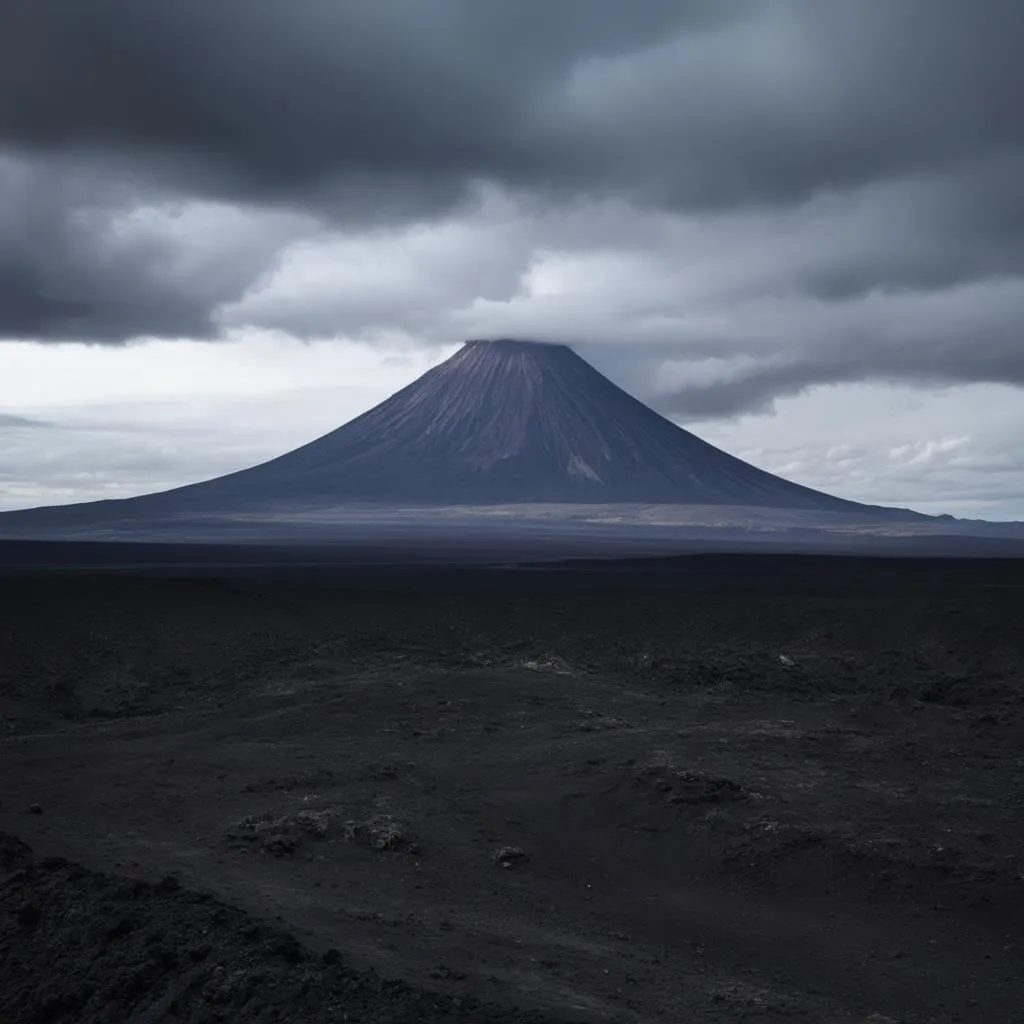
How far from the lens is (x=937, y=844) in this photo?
17109 millimetres

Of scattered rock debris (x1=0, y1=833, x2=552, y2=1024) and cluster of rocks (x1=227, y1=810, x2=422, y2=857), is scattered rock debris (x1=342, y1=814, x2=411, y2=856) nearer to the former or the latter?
cluster of rocks (x1=227, y1=810, x2=422, y2=857)

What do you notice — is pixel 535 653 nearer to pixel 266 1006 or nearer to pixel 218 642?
pixel 218 642

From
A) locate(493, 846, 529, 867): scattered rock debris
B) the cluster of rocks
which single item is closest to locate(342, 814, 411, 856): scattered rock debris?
the cluster of rocks

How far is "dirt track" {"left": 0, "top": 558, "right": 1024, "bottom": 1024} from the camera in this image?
13.5 m

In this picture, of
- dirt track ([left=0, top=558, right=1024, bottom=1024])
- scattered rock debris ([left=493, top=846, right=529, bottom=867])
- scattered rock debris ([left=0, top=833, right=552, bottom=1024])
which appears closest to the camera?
scattered rock debris ([left=0, top=833, right=552, bottom=1024])

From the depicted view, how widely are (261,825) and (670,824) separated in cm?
620

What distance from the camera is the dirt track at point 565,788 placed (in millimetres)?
13516

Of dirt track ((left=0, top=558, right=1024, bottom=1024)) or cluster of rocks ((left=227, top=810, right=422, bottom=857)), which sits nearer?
dirt track ((left=0, top=558, right=1024, bottom=1024))

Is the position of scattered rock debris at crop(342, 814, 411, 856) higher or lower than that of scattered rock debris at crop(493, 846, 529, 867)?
higher

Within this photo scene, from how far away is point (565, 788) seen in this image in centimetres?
2030

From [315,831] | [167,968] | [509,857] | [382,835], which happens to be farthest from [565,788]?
[167,968]

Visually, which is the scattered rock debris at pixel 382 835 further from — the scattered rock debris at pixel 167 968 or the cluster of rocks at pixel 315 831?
the scattered rock debris at pixel 167 968

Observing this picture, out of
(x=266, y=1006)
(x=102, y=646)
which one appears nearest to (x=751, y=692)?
(x=102, y=646)

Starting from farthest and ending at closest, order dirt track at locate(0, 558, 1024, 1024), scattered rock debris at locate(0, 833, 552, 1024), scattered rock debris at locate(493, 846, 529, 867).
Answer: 1. scattered rock debris at locate(493, 846, 529, 867)
2. dirt track at locate(0, 558, 1024, 1024)
3. scattered rock debris at locate(0, 833, 552, 1024)
